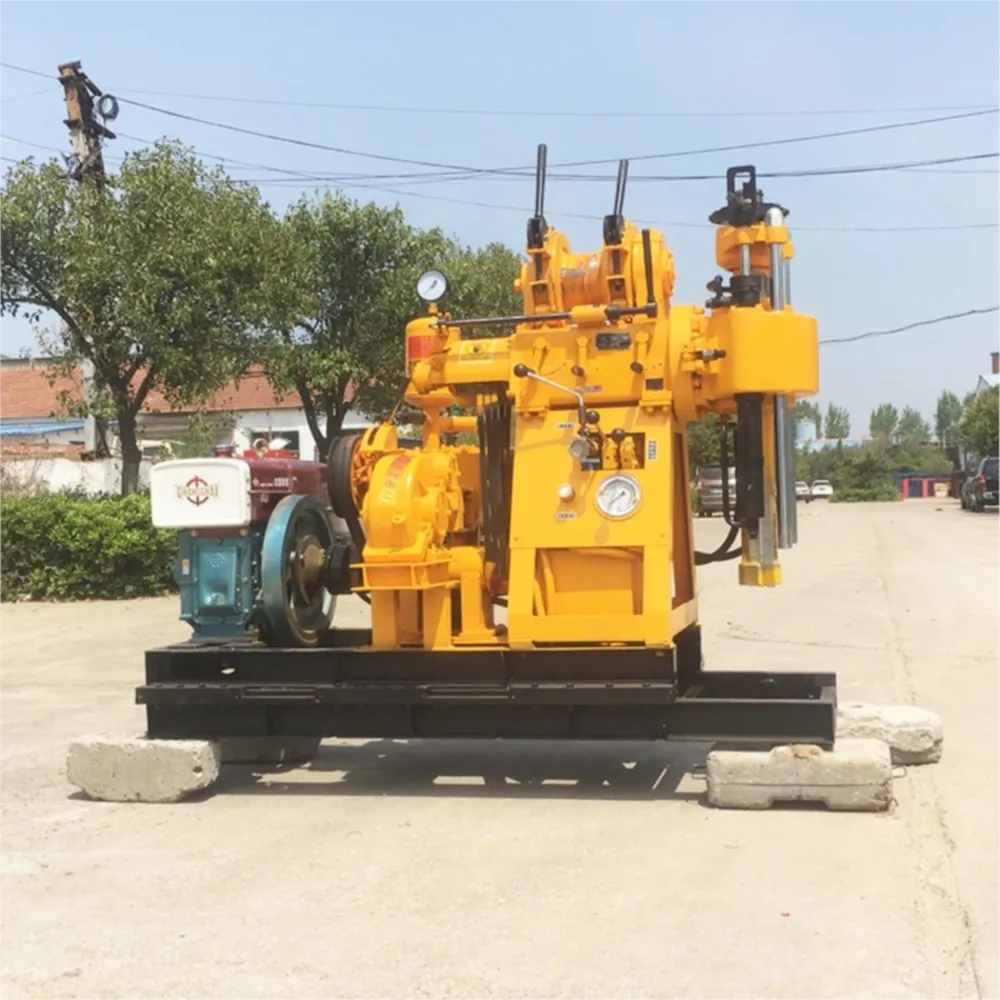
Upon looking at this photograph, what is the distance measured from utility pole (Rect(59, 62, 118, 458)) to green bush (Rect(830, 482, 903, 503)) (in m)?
46.1

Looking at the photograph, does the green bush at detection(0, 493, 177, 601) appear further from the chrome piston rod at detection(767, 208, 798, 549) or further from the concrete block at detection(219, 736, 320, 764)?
the chrome piston rod at detection(767, 208, 798, 549)

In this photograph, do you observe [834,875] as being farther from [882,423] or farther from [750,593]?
[882,423]

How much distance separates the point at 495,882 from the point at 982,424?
49199mm

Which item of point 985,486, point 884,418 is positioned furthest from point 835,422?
point 985,486

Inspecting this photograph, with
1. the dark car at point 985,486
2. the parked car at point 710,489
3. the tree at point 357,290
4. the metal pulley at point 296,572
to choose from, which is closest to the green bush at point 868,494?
the dark car at point 985,486

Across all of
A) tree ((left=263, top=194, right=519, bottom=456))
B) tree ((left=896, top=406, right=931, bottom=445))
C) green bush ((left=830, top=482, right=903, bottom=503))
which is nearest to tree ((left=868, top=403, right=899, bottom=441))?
tree ((left=896, top=406, right=931, bottom=445))

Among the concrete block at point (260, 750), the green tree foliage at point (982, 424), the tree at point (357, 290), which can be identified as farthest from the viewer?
the green tree foliage at point (982, 424)

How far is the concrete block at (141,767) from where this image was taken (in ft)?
20.9

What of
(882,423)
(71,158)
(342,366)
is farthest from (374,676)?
(882,423)

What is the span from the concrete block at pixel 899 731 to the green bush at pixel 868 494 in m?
54.4

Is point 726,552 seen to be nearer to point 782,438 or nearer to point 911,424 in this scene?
point 782,438

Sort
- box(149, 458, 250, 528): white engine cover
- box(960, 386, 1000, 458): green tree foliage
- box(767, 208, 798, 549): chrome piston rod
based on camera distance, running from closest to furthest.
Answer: box(767, 208, 798, 549): chrome piston rod
box(149, 458, 250, 528): white engine cover
box(960, 386, 1000, 458): green tree foliage

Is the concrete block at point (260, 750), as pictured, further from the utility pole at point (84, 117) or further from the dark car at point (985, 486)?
the dark car at point (985, 486)

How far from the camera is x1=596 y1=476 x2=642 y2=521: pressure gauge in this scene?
6.06m
